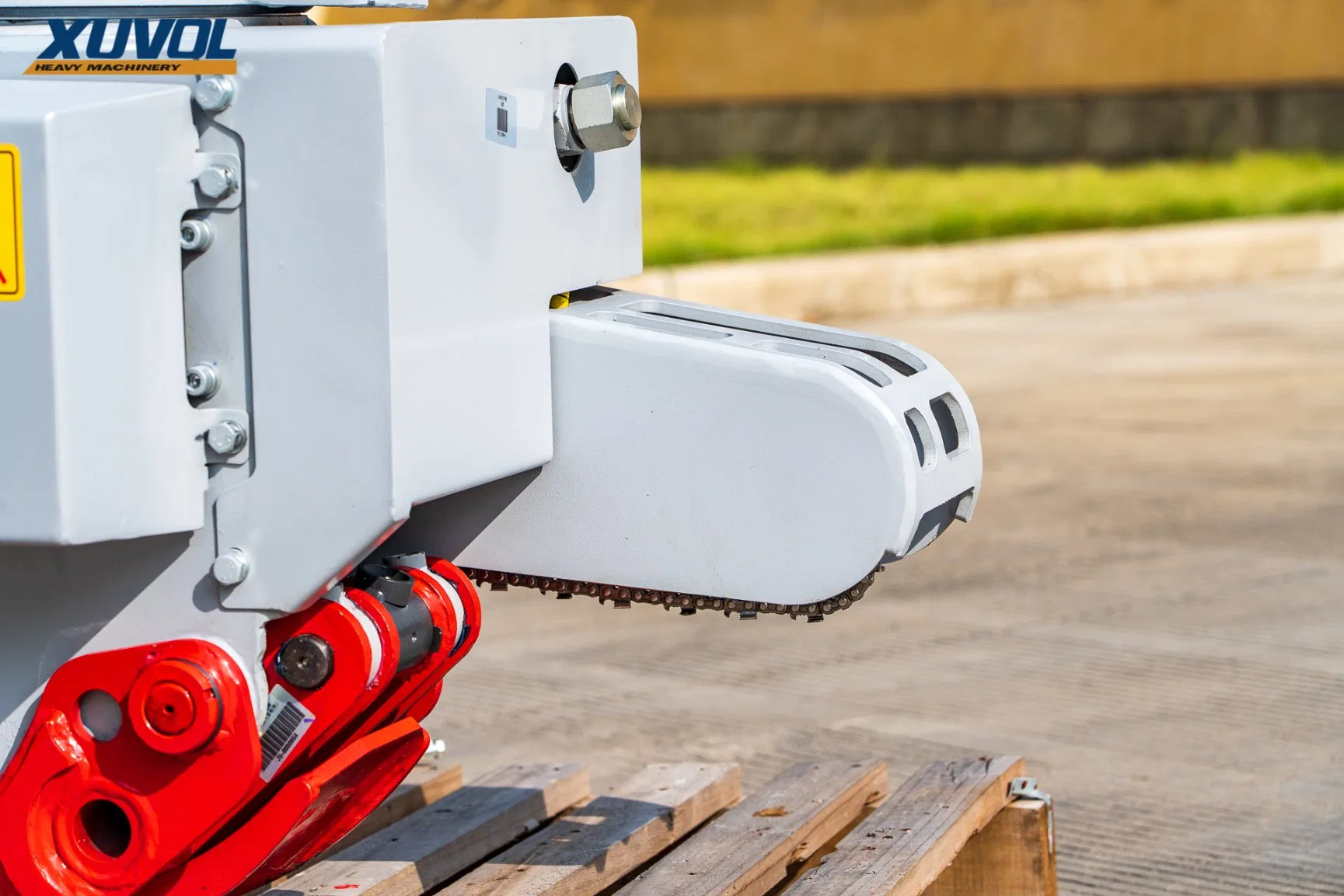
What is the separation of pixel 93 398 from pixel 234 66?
0.33 meters

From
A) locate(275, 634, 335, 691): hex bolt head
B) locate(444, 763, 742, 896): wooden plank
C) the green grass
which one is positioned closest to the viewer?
locate(275, 634, 335, 691): hex bolt head

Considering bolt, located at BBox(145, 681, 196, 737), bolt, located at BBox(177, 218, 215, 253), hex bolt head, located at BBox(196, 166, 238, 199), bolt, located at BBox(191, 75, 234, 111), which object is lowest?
bolt, located at BBox(145, 681, 196, 737)

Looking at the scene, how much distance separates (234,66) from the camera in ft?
5.85

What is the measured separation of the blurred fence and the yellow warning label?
1548 cm

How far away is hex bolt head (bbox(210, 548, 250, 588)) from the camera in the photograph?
1857 millimetres

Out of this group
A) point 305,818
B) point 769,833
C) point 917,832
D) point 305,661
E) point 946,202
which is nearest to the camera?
point 305,661

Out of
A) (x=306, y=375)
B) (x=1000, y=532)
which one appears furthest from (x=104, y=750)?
(x=1000, y=532)

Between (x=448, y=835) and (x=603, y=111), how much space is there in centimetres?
116

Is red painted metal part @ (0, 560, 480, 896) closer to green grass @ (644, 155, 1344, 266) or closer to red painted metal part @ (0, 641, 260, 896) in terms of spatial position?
red painted metal part @ (0, 641, 260, 896)

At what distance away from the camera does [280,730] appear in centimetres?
193

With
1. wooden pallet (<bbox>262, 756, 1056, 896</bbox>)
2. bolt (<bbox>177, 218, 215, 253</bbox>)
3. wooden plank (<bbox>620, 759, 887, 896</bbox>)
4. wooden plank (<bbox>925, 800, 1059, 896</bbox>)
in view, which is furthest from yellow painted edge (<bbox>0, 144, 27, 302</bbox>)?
wooden plank (<bbox>925, 800, 1059, 896</bbox>)

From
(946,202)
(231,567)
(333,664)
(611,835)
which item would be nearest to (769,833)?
(611,835)

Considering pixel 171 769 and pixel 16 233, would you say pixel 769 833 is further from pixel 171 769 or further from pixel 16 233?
pixel 16 233

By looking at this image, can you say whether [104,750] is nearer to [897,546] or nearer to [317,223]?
[317,223]
